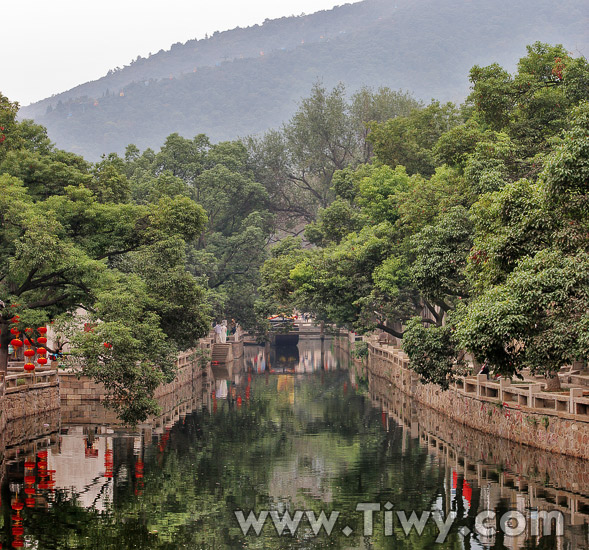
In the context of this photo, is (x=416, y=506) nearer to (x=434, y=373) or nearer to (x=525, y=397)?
(x=525, y=397)

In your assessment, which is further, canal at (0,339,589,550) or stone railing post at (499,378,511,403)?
stone railing post at (499,378,511,403)

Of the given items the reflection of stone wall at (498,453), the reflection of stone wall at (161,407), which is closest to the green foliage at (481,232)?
the reflection of stone wall at (498,453)

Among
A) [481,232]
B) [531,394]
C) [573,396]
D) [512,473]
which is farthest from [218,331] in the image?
[512,473]

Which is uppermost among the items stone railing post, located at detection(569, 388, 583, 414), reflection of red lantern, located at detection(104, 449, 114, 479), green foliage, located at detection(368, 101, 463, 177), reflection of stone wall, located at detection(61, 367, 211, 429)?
green foliage, located at detection(368, 101, 463, 177)

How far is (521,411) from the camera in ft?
81.5

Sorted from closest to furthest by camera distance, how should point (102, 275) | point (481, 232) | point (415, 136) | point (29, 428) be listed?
point (481, 232) < point (29, 428) < point (102, 275) < point (415, 136)

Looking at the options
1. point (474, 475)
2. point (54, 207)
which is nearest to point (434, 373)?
point (474, 475)

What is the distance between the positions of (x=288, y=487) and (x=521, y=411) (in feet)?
27.7

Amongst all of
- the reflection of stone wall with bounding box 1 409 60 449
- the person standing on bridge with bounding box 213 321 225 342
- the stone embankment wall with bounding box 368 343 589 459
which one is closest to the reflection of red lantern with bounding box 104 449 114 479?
the reflection of stone wall with bounding box 1 409 60 449

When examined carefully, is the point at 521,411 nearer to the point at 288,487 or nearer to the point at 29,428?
the point at 288,487

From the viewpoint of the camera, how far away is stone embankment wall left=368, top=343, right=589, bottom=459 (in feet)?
70.8

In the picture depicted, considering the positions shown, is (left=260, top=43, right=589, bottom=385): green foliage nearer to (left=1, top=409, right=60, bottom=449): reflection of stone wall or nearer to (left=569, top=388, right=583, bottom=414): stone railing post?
(left=569, top=388, right=583, bottom=414): stone railing post

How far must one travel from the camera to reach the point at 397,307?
41.2m

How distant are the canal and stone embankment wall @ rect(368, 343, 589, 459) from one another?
468 millimetres
